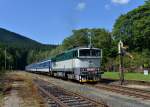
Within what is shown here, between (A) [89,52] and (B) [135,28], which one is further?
(B) [135,28]

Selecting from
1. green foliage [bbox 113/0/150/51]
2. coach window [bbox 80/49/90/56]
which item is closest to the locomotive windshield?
coach window [bbox 80/49/90/56]

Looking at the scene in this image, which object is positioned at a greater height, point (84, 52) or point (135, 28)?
point (135, 28)

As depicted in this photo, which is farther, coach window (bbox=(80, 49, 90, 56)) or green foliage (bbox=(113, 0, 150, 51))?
green foliage (bbox=(113, 0, 150, 51))

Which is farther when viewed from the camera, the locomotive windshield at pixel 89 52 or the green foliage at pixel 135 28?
the green foliage at pixel 135 28

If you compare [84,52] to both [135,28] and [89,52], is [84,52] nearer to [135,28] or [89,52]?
[89,52]

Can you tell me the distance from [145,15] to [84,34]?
3421 cm

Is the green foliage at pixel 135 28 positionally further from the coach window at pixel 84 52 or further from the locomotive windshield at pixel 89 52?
the coach window at pixel 84 52

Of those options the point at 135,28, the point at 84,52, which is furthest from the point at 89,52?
the point at 135,28

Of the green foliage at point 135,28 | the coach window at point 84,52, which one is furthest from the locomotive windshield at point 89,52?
the green foliage at point 135,28

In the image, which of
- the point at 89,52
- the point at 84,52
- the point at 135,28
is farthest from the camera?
the point at 135,28

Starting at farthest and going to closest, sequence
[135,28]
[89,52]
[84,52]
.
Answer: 1. [135,28]
2. [89,52]
3. [84,52]

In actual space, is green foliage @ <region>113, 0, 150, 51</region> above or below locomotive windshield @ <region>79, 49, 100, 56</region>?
above

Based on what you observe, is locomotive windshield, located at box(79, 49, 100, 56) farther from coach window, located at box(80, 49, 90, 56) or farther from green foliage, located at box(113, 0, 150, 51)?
green foliage, located at box(113, 0, 150, 51)

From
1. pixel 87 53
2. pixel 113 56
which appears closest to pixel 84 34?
pixel 113 56
